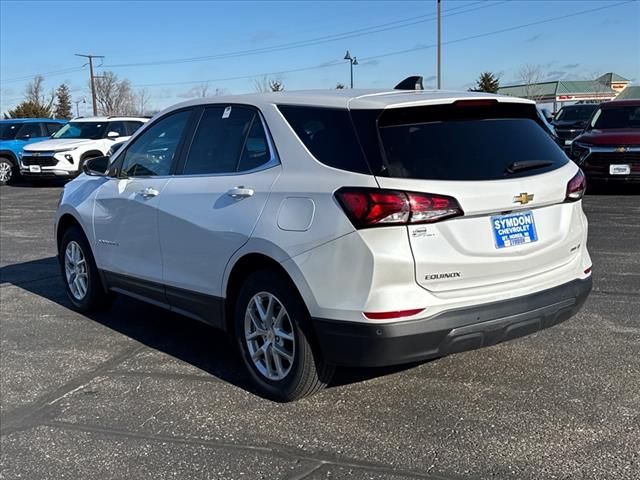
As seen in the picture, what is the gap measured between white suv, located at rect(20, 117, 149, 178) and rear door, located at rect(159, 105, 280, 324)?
1400 centimetres

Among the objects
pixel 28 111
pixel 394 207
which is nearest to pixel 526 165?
pixel 394 207

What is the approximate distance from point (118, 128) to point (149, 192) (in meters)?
15.3

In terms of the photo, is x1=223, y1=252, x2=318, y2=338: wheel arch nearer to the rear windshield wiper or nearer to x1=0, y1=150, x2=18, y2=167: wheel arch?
the rear windshield wiper

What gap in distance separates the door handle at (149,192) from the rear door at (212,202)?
13 cm

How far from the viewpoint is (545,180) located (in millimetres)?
3926

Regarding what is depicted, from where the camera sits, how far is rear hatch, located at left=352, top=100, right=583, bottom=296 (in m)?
3.53

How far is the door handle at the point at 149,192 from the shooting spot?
→ 5.00 metres

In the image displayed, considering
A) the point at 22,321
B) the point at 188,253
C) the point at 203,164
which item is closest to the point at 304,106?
the point at 203,164

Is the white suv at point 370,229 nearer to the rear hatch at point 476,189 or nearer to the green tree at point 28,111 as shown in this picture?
the rear hatch at point 476,189

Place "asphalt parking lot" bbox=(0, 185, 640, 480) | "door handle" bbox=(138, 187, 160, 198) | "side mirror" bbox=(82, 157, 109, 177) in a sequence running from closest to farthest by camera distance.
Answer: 1. "asphalt parking lot" bbox=(0, 185, 640, 480)
2. "door handle" bbox=(138, 187, 160, 198)
3. "side mirror" bbox=(82, 157, 109, 177)

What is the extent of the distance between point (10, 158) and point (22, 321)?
16.6 metres

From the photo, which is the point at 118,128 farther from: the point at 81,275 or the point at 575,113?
the point at 81,275

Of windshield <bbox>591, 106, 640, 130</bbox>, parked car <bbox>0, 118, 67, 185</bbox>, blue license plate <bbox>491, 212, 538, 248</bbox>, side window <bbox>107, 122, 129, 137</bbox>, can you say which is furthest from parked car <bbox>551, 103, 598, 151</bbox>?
blue license plate <bbox>491, 212, 538, 248</bbox>

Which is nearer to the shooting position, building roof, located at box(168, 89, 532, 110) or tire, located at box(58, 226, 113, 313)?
building roof, located at box(168, 89, 532, 110)
